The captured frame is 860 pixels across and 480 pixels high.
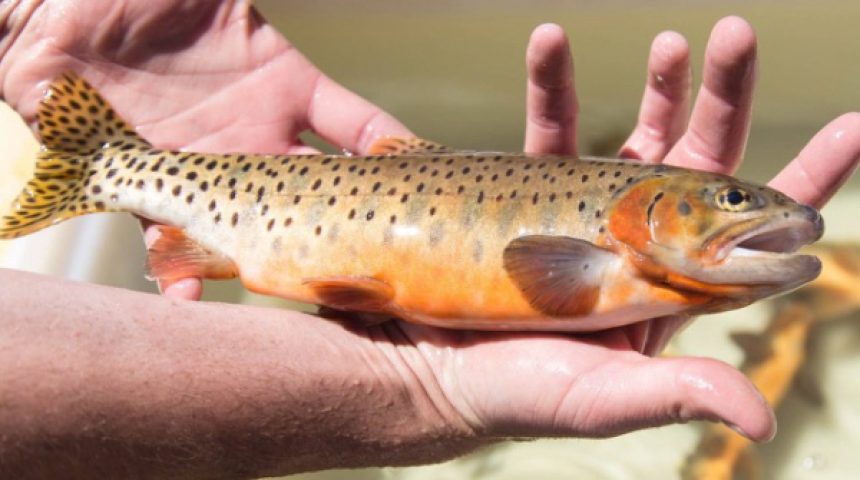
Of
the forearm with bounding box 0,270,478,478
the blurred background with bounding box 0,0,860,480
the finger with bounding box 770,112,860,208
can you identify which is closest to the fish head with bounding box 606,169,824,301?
the finger with bounding box 770,112,860,208

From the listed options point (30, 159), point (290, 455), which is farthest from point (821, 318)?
point (30, 159)

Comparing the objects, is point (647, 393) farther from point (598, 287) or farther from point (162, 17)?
point (162, 17)

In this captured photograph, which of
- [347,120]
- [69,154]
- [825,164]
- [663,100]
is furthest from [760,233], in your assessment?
[69,154]

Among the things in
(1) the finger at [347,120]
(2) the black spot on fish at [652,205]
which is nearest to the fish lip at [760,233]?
(2) the black spot on fish at [652,205]

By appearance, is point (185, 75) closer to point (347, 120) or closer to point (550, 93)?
point (347, 120)

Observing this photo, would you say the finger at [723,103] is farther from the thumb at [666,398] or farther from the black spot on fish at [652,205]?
the thumb at [666,398]

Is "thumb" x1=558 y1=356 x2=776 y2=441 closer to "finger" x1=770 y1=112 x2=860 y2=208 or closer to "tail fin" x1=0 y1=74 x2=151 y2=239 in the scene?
"finger" x1=770 y1=112 x2=860 y2=208
